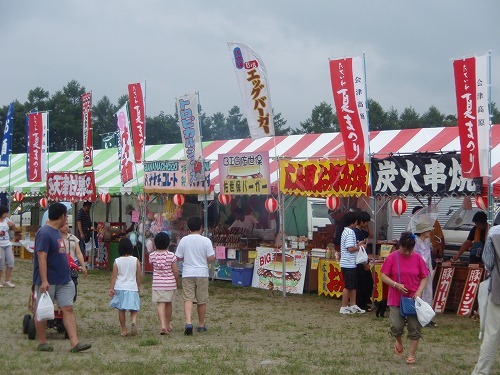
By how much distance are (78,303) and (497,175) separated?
7.09 m

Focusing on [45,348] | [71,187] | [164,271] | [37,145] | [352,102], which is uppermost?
[37,145]

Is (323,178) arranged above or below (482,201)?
above

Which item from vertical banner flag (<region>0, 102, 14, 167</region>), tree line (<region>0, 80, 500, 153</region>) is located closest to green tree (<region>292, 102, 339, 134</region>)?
tree line (<region>0, 80, 500, 153</region>)

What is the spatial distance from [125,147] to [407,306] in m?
10.2

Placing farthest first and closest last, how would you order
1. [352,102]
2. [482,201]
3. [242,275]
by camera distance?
[242,275], [352,102], [482,201]

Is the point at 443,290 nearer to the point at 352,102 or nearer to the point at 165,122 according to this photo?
the point at 352,102

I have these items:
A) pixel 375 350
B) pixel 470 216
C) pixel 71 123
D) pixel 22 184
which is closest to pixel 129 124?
pixel 22 184

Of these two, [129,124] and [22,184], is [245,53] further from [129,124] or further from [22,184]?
[22,184]

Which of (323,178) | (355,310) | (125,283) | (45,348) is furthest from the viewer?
(323,178)

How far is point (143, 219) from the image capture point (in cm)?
1661

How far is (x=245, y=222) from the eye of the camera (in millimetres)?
17688

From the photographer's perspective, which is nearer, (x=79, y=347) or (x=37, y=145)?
(x=79, y=347)

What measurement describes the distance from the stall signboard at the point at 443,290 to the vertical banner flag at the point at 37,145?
432 inches

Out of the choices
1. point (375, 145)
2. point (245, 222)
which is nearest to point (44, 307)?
point (375, 145)
